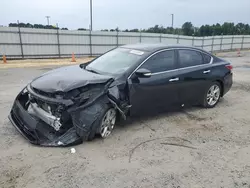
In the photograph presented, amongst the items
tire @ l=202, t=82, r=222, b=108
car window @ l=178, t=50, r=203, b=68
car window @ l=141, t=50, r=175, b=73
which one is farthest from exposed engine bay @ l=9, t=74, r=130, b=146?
tire @ l=202, t=82, r=222, b=108

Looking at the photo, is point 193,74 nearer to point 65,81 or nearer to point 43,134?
point 65,81

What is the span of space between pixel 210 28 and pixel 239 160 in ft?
185

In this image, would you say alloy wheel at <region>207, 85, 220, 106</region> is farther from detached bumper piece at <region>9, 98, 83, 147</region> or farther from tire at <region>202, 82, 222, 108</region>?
detached bumper piece at <region>9, 98, 83, 147</region>

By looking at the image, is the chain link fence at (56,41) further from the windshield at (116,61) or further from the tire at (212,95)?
the windshield at (116,61)

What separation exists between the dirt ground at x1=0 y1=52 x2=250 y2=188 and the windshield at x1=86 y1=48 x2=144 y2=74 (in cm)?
115

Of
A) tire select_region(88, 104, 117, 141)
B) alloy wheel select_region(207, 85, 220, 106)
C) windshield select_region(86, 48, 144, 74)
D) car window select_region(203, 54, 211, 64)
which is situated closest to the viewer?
Result: tire select_region(88, 104, 117, 141)

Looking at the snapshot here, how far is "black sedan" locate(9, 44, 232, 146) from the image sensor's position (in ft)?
12.0

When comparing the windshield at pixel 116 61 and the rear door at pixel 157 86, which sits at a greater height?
the windshield at pixel 116 61

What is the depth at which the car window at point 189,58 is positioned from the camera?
5242 millimetres

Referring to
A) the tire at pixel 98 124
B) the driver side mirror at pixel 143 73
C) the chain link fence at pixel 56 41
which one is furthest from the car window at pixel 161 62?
the chain link fence at pixel 56 41

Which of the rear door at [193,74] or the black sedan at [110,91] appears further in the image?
the rear door at [193,74]

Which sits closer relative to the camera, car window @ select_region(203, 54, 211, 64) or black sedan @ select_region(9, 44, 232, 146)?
black sedan @ select_region(9, 44, 232, 146)

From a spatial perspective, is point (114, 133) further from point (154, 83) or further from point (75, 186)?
point (75, 186)

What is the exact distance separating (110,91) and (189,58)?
240 centimetres
